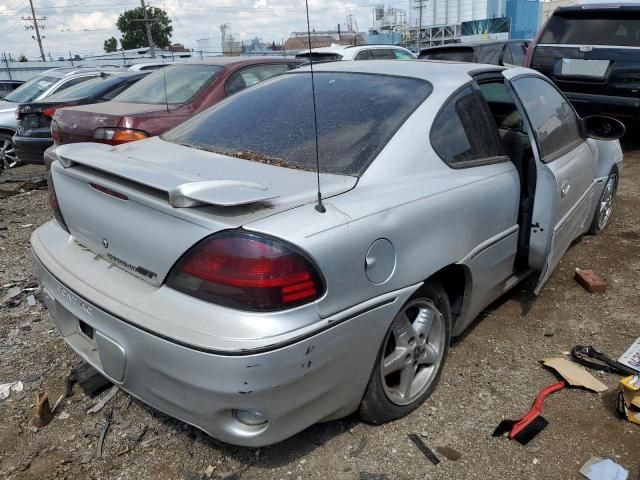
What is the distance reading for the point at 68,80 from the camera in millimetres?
9445

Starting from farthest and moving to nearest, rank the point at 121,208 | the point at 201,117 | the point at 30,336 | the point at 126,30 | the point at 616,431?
the point at 126,30
the point at 30,336
the point at 201,117
the point at 616,431
the point at 121,208

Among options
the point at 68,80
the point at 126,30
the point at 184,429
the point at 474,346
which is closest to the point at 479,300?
the point at 474,346

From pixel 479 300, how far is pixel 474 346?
16.1 inches

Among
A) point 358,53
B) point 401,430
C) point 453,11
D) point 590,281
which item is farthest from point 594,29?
point 453,11

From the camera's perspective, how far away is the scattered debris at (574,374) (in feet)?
9.09

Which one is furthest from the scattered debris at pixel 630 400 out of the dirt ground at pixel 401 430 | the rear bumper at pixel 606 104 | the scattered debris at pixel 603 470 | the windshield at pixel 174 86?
the rear bumper at pixel 606 104

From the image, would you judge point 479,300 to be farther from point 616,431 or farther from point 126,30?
point 126,30

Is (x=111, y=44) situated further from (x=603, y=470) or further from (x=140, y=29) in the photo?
(x=603, y=470)

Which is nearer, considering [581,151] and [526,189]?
[526,189]

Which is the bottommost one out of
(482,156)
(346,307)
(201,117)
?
(346,307)

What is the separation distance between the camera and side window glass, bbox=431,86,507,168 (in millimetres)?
2602

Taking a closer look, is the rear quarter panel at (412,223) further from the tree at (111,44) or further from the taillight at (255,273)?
the tree at (111,44)

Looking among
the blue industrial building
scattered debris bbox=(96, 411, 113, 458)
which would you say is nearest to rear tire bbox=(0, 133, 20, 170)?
scattered debris bbox=(96, 411, 113, 458)

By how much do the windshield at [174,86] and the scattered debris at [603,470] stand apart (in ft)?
16.2
